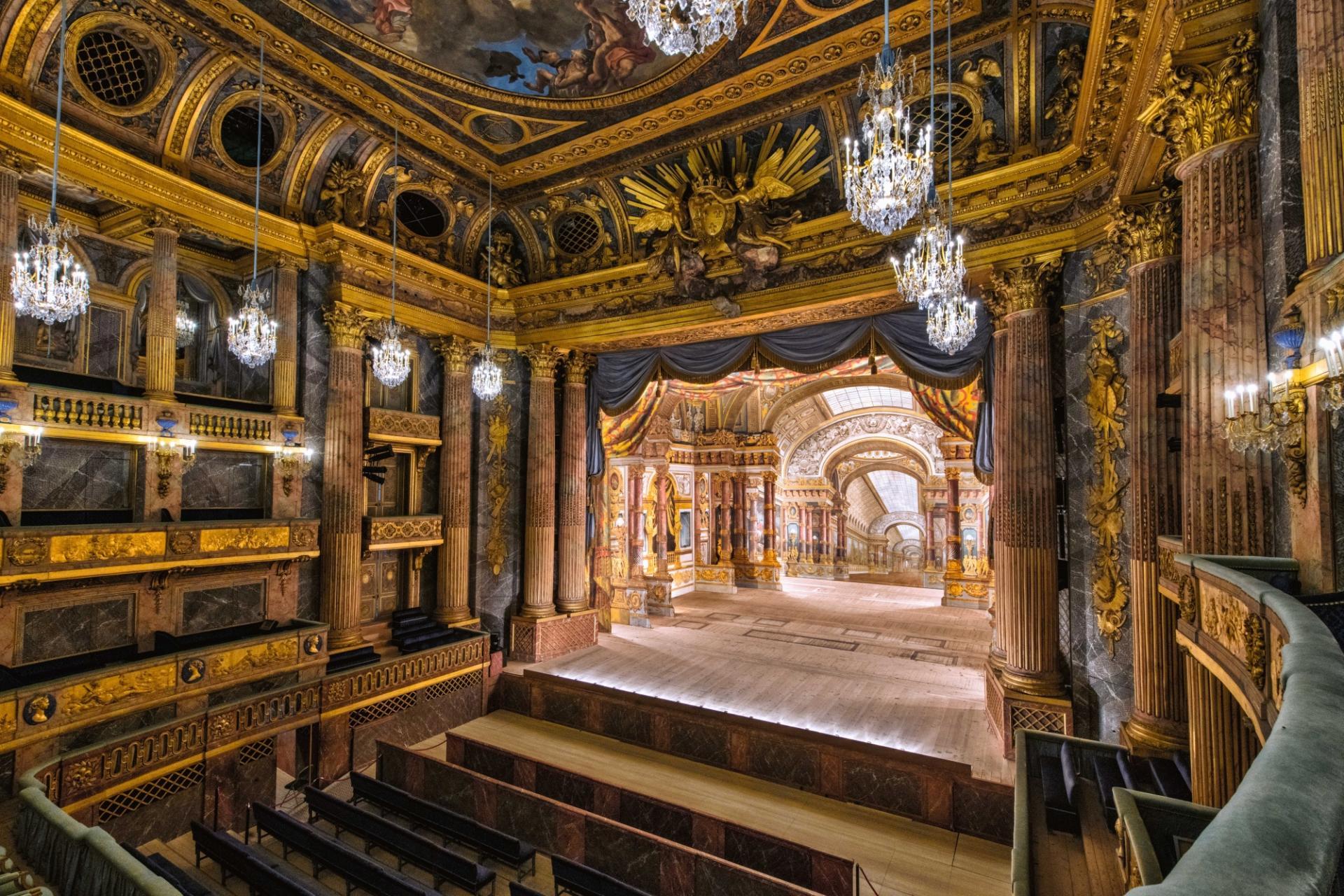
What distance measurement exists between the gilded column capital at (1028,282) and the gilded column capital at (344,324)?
29.0 feet

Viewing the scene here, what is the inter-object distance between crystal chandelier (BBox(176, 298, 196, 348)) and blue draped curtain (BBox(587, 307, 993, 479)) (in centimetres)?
629

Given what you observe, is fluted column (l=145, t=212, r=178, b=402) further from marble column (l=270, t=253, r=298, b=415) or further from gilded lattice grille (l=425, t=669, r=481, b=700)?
gilded lattice grille (l=425, t=669, r=481, b=700)

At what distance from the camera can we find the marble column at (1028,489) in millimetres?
6598

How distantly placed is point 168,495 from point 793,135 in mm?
9333

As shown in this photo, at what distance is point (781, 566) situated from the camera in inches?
765

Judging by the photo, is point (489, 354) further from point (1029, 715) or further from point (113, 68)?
point (1029, 715)

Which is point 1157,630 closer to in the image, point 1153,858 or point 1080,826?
point 1080,826

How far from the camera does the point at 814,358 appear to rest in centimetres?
930

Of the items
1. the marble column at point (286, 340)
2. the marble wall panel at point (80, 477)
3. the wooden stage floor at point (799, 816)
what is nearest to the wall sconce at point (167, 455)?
the marble wall panel at point (80, 477)

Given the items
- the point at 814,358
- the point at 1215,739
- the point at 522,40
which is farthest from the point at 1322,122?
the point at 522,40

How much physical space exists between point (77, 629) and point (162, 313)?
12.4 feet

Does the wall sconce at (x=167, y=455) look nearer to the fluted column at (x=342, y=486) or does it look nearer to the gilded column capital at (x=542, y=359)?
the fluted column at (x=342, y=486)

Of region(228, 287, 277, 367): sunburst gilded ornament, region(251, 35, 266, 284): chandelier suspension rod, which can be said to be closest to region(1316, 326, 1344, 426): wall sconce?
region(228, 287, 277, 367): sunburst gilded ornament

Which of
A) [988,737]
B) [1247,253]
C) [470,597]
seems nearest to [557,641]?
[470,597]
